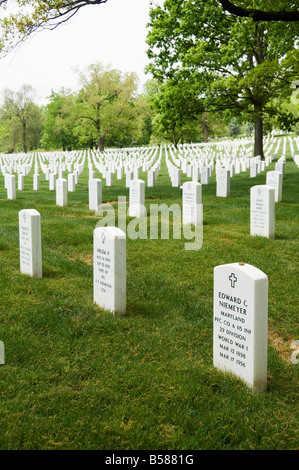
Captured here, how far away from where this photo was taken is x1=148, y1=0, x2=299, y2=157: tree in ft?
65.0

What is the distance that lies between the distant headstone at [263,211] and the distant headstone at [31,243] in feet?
14.3

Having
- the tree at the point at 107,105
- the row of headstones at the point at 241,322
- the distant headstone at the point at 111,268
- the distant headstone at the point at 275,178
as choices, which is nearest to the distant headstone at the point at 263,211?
the distant headstone at the point at 275,178

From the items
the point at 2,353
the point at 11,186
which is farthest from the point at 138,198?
the point at 2,353

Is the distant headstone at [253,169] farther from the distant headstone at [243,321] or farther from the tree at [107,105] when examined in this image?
the tree at [107,105]

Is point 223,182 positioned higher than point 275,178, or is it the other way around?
point 275,178

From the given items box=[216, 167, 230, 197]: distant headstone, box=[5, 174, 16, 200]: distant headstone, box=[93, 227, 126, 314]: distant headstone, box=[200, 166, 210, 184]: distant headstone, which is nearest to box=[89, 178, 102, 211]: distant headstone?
box=[5, 174, 16, 200]: distant headstone

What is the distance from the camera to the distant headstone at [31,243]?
6465mm

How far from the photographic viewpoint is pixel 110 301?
5301 mm

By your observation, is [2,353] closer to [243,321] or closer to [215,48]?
[243,321]

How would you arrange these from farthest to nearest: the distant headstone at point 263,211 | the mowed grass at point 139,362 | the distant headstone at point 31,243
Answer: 1. the distant headstone at point 263,211
2. the distant headstone at point 31,243
3. the mowed grass at point 139,362

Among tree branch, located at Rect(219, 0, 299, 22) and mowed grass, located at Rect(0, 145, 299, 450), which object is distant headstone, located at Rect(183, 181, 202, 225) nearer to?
mowed grass, located at Rect(0, 145, 299, 450)

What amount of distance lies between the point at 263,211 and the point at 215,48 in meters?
15.7

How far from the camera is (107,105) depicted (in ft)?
192

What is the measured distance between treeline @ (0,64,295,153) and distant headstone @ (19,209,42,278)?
15.9m
